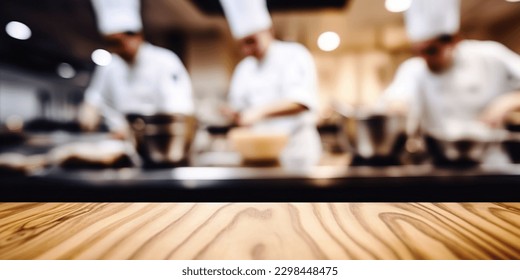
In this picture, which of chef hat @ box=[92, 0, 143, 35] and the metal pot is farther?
chef hat @ box=[92, 0, 143, 35]

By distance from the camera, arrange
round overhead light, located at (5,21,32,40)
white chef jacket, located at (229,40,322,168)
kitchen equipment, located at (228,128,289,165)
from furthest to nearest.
Result: round overhead light, located at (5,21,32,40)
white chef jacket, located at (229,40,322,168)
kitchen equipment, located at (228,128,289,165)

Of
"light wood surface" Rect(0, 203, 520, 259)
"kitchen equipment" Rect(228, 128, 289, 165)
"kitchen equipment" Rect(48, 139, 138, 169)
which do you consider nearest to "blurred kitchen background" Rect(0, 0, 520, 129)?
"kitchen equipment" Rect(228, 128, 289, 165)

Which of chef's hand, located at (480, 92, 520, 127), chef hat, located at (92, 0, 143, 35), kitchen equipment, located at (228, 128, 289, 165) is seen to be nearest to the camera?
kitchen equipment, located at (228, 128, 289, 165)

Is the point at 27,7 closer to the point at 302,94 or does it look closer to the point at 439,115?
the point at 302,94

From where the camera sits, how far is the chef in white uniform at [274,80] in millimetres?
1510

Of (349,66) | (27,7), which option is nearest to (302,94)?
(27,7)

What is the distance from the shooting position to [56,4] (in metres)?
2.51

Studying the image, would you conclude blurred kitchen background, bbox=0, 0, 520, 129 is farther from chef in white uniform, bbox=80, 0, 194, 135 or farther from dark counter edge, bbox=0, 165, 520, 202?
dark counter edge, bbox=0, 165, 520, 202

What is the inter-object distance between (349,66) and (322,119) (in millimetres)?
1101

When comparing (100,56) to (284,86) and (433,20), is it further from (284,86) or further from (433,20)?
A: (433,20)

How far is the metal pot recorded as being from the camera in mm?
733

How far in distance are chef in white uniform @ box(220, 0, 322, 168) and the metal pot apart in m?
0.60

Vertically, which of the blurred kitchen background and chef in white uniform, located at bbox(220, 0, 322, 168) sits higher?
the blurred kitchen background

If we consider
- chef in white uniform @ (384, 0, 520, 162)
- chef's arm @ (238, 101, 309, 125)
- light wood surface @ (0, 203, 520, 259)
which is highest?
chef in white uniform @ (384, 0, 520, 162)
